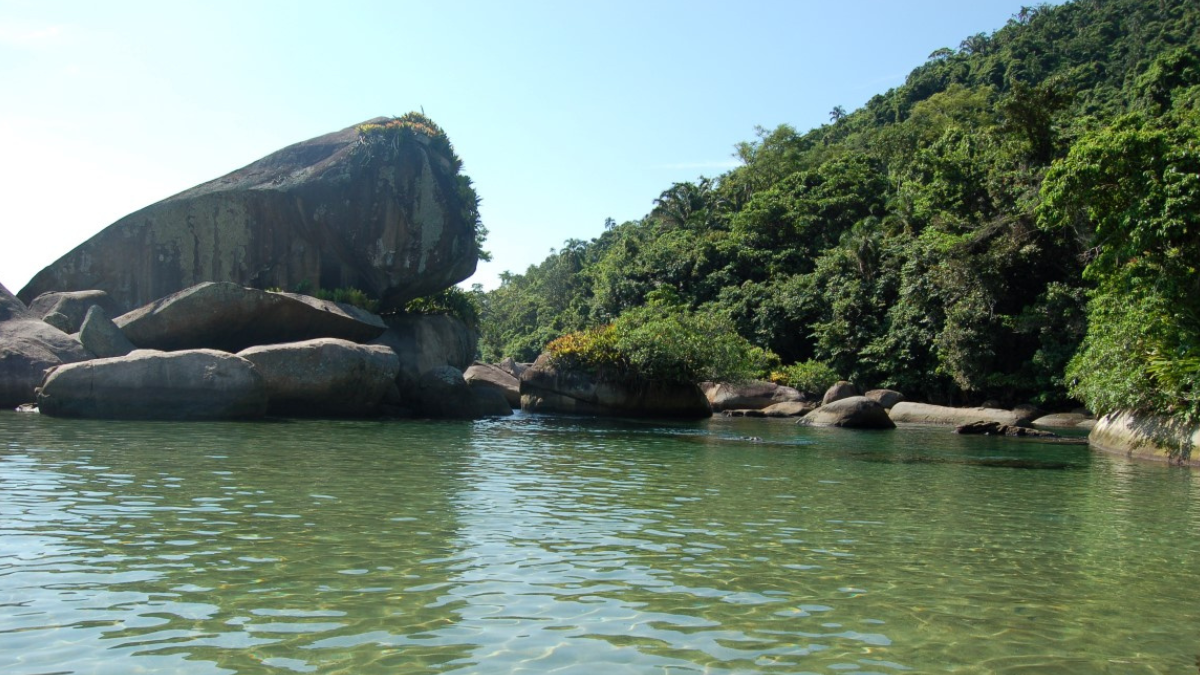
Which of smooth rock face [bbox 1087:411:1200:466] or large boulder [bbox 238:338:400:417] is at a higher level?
large boulder [bbox 238:338:400:417]

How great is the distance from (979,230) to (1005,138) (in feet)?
17.8

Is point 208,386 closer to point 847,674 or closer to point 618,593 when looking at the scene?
point 618,593

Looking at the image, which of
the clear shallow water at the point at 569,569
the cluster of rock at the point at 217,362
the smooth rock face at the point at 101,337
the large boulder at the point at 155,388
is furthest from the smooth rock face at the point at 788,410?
the smooth rock face at the point at 101,337

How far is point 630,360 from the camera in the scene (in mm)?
29844

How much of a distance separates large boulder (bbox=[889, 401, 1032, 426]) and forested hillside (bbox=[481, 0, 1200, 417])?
2202 millimetres

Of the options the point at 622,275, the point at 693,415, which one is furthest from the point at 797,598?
the point at 622,275

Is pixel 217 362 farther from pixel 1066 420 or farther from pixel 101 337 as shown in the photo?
pixel 1066 420

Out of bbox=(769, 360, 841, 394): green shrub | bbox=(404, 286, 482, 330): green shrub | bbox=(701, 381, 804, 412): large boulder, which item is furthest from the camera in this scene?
bbox=(769, 360, 841, 394): green shrub

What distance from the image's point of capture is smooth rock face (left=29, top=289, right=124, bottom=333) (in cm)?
2433

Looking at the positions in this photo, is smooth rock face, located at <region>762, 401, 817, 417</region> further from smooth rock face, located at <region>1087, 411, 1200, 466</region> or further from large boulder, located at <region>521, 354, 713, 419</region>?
smooth rock face, located at <region>1087, 411, 1200, 466</region>

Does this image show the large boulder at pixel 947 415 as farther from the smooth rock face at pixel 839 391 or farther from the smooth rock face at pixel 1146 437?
the smooth rock face at pixel 1146 437

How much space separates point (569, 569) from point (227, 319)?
67.2 feet

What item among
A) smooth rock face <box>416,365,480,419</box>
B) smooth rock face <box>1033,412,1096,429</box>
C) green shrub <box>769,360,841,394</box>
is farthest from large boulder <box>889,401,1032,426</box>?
smooth rock face <box>416,365,480,419</box>

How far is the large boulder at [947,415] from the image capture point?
110ft
